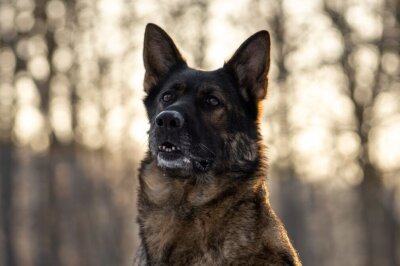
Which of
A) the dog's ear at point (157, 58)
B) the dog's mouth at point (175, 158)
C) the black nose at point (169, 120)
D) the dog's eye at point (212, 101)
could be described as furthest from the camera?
the dog's ear at point (157, 58)

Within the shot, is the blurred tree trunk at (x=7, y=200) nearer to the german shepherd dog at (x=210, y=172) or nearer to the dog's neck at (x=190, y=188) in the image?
the german shepherd dog at (x=210, y=172)

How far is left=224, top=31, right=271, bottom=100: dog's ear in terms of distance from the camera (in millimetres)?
7078

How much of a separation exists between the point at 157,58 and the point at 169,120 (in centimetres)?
120

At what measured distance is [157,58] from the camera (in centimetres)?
741

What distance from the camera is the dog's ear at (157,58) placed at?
737cm

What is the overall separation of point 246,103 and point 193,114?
2.03 ft

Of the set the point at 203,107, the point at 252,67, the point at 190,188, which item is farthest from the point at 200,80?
the point at 190,188

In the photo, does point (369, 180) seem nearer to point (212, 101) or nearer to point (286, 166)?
point (286, 166)

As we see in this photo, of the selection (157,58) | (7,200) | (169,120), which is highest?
(157,58)

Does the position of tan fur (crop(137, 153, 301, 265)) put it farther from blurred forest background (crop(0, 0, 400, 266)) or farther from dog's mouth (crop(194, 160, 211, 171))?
blurred forest background (crop(0, 0, 400, 266))

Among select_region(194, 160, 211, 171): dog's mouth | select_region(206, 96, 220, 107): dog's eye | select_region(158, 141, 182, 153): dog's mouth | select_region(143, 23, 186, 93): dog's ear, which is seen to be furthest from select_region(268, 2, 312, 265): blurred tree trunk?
select_region(158, 141, 182, 153): dog's mouth

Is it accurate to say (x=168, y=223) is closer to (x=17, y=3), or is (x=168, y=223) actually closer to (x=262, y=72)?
(x=262, y=72)

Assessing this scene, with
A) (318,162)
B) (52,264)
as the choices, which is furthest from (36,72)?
(318,162)

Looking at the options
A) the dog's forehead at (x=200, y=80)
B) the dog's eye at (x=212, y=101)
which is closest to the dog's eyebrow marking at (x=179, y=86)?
the dog's forehead at (x=200, y=80)
